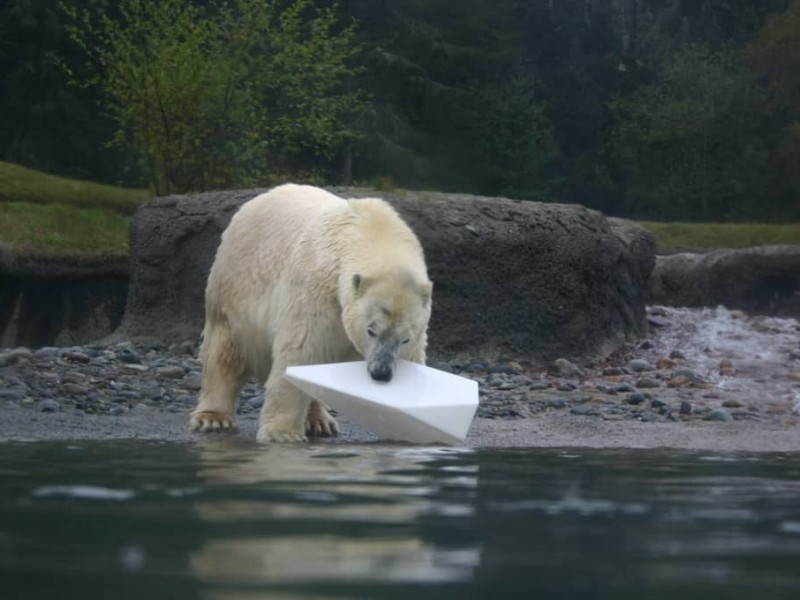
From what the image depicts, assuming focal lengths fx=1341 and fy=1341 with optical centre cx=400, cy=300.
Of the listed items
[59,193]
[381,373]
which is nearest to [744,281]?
[59,193]

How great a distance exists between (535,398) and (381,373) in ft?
9.50

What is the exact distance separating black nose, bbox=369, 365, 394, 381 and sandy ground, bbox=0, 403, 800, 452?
474 millimetres

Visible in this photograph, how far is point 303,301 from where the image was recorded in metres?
5.90

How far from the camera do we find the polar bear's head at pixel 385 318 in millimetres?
5461

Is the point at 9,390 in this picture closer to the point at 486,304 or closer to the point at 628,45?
the point at 486,304

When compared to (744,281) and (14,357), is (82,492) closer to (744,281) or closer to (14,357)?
(14,357)

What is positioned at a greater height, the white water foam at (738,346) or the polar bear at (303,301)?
the polar bear at (303,301)

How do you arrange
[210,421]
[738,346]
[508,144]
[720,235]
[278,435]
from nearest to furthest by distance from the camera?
1. [278,435]
2. [210,421]
3. [738,346]
4. [720,235]
5. [508,144]

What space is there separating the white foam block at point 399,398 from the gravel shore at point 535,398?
30cm

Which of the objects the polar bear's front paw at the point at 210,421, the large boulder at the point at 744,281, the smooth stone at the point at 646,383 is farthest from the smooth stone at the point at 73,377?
the large boulder at the point at 744,281

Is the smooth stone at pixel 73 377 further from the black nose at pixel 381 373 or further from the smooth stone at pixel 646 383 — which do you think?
the smooth stone at pixel 646 383

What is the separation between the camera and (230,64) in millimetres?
16094

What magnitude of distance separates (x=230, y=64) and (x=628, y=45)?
1505 cm

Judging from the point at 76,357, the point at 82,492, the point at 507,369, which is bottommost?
the point at 76,357
